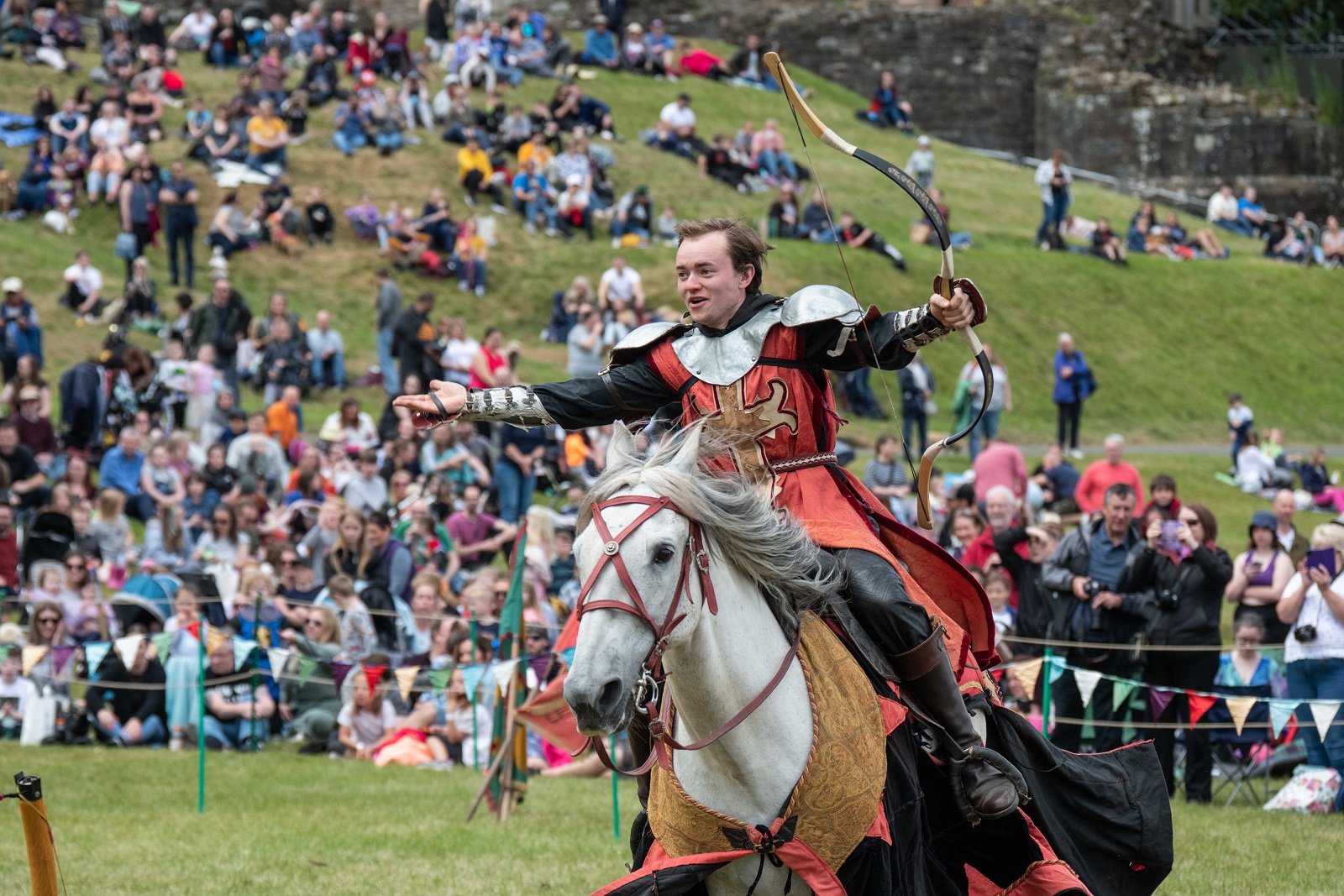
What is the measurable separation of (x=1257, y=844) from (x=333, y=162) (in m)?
20.9

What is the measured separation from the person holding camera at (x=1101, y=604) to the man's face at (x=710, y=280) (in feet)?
19.7

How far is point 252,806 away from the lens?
9.89m

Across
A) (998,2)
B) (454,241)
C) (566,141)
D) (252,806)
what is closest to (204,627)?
(252,806)

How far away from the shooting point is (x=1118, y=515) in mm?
10867

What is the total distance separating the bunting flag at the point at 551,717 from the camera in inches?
364

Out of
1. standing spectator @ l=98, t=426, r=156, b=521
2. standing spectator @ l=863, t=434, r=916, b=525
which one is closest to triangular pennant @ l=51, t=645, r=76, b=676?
standing spectator @ l=98, t=426, r=156, b=521

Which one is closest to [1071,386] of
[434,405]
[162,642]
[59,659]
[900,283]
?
[900,283]

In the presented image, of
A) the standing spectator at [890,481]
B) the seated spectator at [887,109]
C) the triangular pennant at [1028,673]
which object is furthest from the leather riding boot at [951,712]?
the seated spectator at [887,109]

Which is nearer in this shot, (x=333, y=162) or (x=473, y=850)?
(x=473, y=850)

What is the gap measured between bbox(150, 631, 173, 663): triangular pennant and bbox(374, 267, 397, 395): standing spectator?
7.70 metres

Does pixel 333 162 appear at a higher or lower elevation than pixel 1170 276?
higher

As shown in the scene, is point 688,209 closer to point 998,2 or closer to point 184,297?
point 184,297

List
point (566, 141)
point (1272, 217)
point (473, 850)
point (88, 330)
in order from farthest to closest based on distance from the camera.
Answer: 1. point (1272, 217)
2. point (566, 141)
3. point (88, 330)
4. point (473, 850)

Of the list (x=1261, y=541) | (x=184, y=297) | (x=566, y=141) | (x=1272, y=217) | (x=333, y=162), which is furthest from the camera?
(x=1272, y=217)
